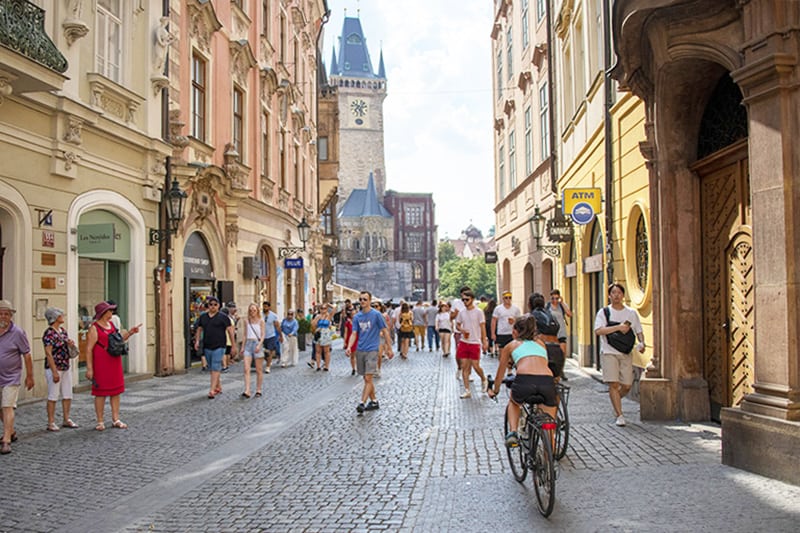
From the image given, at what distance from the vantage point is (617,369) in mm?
9156

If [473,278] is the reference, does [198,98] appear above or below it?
above

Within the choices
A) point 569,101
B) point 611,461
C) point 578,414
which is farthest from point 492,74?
point 611,461

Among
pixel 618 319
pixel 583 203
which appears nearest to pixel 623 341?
pixel 618 319

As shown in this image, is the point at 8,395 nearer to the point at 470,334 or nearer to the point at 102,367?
the point at 102,367

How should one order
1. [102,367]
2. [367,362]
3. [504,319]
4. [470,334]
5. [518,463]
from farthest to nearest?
[504,319]
[470,334]
[367,362]
[102,367]
[518,463]

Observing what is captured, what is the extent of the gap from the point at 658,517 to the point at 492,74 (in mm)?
32755

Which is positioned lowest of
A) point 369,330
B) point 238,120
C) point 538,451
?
point 538,451

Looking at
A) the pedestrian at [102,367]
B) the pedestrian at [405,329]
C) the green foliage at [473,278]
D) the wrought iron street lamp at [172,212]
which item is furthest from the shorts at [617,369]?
the green foliage at [473,278]

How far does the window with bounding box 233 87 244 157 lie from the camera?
22155mm

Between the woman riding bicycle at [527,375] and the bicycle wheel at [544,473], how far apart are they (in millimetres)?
401

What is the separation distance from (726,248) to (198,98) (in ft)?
47.4

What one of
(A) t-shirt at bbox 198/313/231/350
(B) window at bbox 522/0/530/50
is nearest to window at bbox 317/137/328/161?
(B) window at bbox 522/0/530/50

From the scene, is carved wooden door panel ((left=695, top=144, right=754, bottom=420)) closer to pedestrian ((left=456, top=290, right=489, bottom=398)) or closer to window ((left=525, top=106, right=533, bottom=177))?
pedestrian ((left=456, top=290, right=489, bottom=398))

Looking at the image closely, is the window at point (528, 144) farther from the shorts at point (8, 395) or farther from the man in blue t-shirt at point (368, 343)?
the shorts at point (8, 395)
